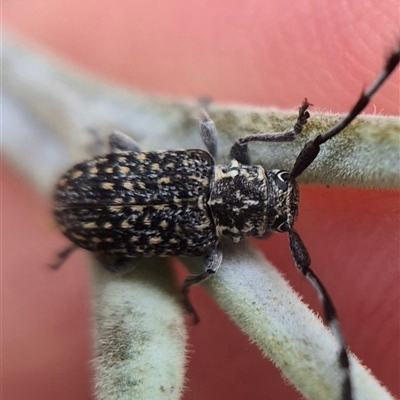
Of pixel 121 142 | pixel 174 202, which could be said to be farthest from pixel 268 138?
pixel 121 142

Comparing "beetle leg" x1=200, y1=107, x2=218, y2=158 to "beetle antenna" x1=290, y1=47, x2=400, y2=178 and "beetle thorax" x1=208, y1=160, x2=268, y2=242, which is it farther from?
"beetle antenna" x1=290, y1=47, x2=400, y2=178

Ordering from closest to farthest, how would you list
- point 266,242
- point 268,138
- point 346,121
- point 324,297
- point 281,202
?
1. point 346,121
2. point 324,297
3. point 268,138
4. point 281,202
5. point 266,242

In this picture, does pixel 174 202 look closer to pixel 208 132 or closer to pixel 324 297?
pixel 208 132

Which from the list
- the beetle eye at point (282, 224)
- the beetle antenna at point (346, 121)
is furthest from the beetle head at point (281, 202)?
the beetle antenna at point (346, 121)

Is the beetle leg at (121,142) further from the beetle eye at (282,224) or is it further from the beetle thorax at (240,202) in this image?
the beetle eye at (282,224)

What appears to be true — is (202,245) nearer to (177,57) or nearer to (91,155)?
(91,155)

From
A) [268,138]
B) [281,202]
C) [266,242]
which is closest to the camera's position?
[268,138]

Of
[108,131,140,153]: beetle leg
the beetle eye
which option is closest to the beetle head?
the beetle eye
